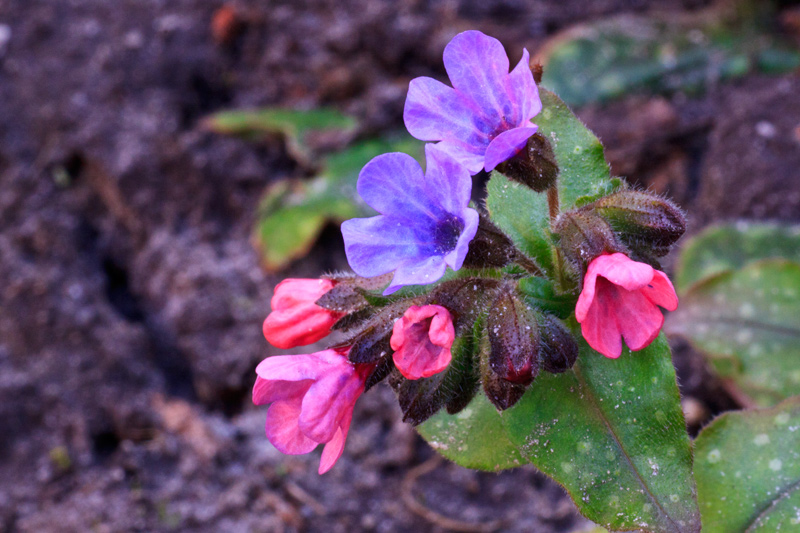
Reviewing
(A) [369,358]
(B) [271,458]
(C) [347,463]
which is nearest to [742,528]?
(A) [369,358]

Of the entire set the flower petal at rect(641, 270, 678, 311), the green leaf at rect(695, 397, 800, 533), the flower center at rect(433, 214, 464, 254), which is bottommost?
the green leaf at rect(695, 397, 800, 533)

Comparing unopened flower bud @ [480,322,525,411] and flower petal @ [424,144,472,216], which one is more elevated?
flower petal @ [424,144,472,216]

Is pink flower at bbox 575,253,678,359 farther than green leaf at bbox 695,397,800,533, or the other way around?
green leaf at bbox 695,397,800,533

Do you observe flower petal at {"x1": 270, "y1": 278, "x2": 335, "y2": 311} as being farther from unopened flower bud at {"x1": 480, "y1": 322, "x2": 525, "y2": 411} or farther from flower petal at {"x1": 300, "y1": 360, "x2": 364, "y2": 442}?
unopened flower bud at {"x1": 480, "y1": 322, "x2": 525, "y2": 411}

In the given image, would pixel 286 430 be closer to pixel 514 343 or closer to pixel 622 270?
pixel 514 343

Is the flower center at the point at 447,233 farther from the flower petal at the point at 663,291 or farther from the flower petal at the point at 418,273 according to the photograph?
the flower petal at the point at 663,291

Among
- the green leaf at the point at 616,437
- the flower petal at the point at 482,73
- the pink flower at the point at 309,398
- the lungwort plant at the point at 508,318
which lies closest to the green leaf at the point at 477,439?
the lungwort plant at the point at 508,318

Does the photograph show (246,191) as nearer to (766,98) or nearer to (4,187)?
(4,187)

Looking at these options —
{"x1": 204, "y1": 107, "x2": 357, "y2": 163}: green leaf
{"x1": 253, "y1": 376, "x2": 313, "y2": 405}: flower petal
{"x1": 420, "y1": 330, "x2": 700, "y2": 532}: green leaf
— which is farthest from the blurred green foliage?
{"x1": 204, "y1": 107, "x2": 357, "y2": 163}: green leaf
